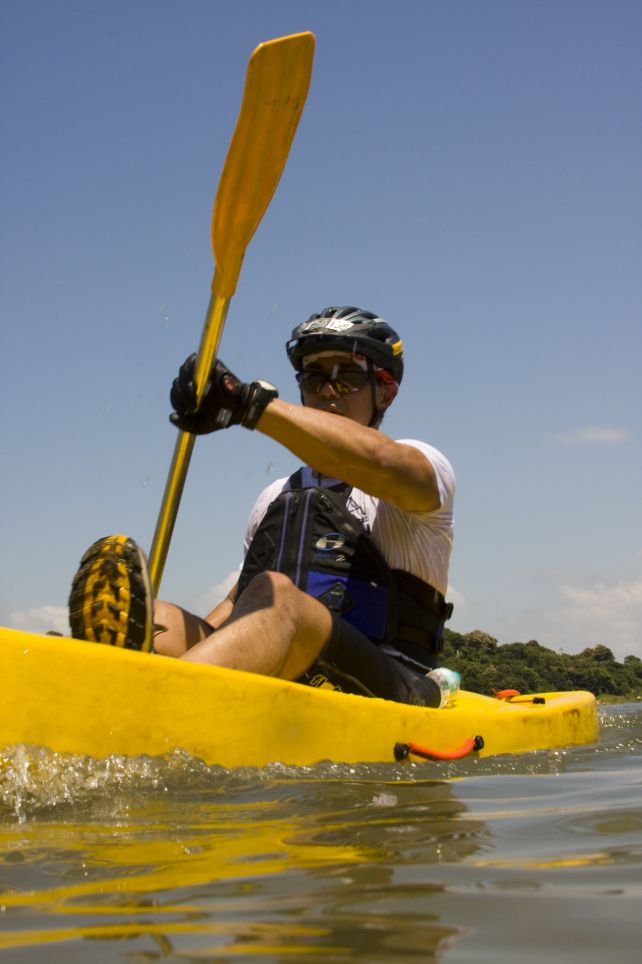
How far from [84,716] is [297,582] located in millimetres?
1277

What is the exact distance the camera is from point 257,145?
3557mm

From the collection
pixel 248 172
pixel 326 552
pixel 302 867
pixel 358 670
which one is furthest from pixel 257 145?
pixel 302 867

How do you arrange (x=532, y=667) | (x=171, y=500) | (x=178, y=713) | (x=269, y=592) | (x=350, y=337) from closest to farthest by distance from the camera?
(x=178, y=713) → (x=269, y=592) → (x=171, y=500) → (x=350, y=337) → (x=532, y=667)

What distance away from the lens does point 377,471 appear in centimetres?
316

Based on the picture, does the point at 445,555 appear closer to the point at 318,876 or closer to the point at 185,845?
the point at 185,845

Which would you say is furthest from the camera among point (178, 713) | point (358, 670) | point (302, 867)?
point (358, 670)

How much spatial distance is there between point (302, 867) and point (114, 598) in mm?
1103

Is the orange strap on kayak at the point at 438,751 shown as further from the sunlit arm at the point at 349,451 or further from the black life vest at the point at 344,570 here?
the sunlit arm at the point at 349,451

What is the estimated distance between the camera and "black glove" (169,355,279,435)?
2.96 metres

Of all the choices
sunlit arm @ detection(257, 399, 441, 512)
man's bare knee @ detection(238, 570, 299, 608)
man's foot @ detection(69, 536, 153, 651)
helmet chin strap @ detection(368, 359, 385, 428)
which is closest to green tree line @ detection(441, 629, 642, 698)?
helmet chin strap @ detection(368, 359, 385, 428)

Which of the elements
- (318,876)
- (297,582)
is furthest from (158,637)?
(318,876)

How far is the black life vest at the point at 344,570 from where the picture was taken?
3.44m

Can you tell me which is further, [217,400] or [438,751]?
[438,751]

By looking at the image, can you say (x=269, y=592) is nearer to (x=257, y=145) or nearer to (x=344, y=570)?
(x=344, y=570)
